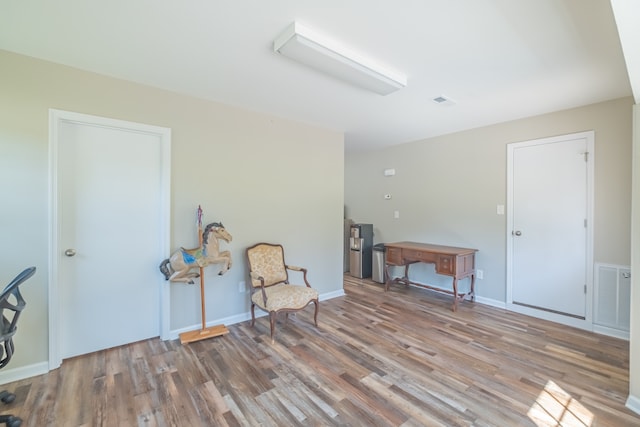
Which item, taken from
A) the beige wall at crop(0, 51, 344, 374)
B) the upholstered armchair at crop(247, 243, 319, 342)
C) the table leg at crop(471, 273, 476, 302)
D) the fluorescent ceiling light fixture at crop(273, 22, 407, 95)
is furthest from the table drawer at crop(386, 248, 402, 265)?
the fluorescent ceiling light fixture at crop(273, 22, 407, 95)

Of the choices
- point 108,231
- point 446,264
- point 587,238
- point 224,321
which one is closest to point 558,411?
point 446,264

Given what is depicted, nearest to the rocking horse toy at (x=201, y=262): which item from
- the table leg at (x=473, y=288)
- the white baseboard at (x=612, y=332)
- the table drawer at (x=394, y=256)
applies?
the table drawer at (x=394, y=256)

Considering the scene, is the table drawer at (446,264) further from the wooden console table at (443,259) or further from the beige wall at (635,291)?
the beige wall at (635,291)

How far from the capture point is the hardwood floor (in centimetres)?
187

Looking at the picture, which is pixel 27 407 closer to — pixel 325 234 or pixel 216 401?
pixel 216 401

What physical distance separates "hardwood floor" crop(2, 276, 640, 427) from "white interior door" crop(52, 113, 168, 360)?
0.30 metres

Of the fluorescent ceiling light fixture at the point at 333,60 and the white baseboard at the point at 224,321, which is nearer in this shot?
the fluorescent ceiling light fixture at the point at 333,60

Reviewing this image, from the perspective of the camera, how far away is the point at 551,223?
3473mm

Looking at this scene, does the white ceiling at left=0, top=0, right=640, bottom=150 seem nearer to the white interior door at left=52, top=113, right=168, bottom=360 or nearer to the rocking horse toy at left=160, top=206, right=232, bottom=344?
the white interior door at left=52, top=113, right=168, bottom=360

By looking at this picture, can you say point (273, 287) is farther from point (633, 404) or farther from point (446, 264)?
point (633, 404)

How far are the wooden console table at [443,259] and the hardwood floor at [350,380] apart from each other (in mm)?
723

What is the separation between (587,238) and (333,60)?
340cm

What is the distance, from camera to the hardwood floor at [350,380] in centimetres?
187

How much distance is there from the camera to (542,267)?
3.55m
